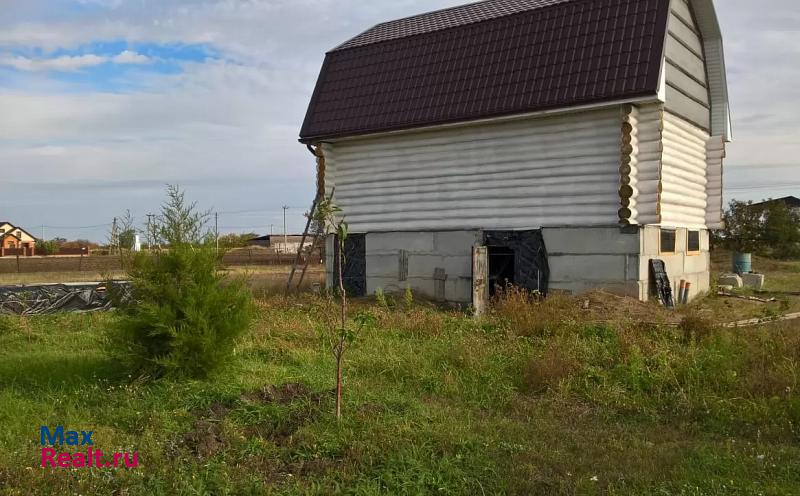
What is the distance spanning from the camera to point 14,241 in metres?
65.1

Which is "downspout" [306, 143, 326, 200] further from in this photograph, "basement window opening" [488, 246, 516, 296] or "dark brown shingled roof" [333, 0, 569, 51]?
"basement window opening" [488, 246, 516, 296]

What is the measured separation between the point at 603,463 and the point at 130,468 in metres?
3.61

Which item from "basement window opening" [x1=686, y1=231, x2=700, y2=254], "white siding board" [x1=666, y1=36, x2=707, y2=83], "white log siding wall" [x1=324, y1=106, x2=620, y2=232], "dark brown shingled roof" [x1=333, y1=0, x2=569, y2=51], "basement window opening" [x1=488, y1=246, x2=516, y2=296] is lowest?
"basement window opening" [x1=488, y1=246, x2=516, y2=296]

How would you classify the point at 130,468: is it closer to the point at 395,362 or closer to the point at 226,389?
the point at 226,389

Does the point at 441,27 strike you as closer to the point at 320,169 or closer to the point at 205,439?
the point at 320,169

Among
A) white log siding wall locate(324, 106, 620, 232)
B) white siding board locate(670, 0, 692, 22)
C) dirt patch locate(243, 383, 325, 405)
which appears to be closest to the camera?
dirt patch locate(243, 383, 325, 405)

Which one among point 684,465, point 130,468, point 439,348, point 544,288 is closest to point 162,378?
point 130,468

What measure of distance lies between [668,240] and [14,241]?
68.6 metres

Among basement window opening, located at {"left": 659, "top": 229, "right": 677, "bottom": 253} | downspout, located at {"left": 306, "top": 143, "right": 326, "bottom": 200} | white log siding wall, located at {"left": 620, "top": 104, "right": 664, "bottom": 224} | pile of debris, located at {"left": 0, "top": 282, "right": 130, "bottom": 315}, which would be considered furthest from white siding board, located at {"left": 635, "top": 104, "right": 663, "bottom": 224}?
pile of debris, located at {"left": 0, "top": 282, "right": 130, "bottom": 315}

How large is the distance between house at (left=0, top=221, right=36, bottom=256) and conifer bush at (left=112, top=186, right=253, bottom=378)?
52.8 m

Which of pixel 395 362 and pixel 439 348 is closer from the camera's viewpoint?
pixel 395 362

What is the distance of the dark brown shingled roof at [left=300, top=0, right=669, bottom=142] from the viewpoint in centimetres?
1212

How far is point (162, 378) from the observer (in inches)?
273

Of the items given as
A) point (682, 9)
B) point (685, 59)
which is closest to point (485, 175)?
point (685, 59)
